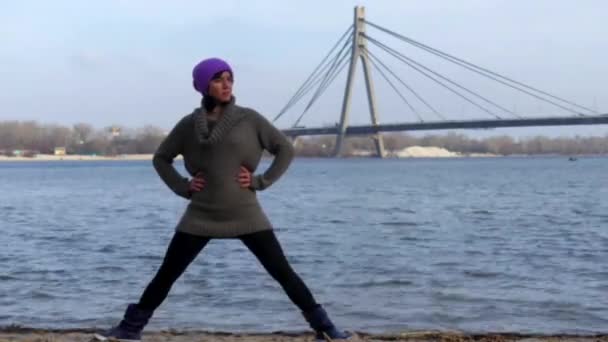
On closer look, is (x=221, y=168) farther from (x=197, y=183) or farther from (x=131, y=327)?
(x=131, y=327)

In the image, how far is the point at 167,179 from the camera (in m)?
4.07

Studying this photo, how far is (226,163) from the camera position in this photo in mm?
3893

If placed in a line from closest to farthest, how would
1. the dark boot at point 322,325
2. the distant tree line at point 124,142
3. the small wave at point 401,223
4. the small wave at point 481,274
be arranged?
the dark boot at point 322,325 → the small wave at point 481,274 → the small wave at point 401,223 → the distant tree line at point 124,142

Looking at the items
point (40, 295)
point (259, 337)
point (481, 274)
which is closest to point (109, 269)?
point (40, 295)

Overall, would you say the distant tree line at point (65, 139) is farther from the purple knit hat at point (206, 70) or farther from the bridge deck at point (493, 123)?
the purple knit hat at point (206, 70)

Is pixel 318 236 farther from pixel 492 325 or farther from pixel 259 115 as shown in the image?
pixel 259 115

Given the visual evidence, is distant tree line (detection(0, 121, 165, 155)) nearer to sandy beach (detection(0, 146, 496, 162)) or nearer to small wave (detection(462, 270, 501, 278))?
sandy beach (detection(0, 146, 496, 162))

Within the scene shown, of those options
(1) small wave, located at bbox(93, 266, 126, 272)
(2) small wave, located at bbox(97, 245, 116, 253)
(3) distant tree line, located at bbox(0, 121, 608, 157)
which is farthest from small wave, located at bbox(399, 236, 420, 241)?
(3) distant tree line, located at bbox(0, 121, 608, 157)

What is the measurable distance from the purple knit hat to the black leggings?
1.97ft

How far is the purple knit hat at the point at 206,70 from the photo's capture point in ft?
12.7

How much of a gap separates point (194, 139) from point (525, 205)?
1860 centimetres

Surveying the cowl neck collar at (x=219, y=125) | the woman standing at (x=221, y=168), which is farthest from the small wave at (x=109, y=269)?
the cowl neck collar at (x=219, y=125)

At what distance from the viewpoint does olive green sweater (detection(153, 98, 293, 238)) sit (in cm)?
388

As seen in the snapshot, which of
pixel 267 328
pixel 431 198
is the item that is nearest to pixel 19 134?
pixel 431 198
